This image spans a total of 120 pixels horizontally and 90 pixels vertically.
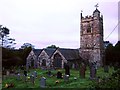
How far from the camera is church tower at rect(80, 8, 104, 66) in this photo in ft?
159

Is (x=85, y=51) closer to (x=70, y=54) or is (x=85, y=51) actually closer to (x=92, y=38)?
(x=92, y=38)

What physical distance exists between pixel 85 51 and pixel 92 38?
10.3 feet

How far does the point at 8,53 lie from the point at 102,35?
70.1 feet

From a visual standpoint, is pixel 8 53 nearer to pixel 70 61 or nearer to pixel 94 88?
pixel 70 61

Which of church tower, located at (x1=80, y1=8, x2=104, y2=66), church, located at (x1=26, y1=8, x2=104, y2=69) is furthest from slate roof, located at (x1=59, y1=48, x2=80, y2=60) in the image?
church tower, located at (x1=80, y1=8, x2=104, y2=66)

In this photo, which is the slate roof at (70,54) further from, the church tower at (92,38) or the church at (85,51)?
the church tower at (92,38)

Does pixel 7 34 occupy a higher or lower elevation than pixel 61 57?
higher

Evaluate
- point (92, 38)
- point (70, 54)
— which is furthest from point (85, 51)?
point (70, 54)

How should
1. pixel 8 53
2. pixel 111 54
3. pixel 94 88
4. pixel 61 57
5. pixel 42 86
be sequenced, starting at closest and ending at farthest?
1. pixel 94 88
2. pixel 42 86
3. pixel 8 53
4. pixel 61 57
5. pixel 111 54

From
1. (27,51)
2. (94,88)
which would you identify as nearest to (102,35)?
(27,51)

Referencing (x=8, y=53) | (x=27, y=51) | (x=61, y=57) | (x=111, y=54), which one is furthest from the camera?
(x=27, y=51)

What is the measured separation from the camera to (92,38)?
1957 inches

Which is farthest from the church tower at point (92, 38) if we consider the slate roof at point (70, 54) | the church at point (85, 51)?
the slate roof at point (70, 54)

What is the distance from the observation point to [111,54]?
169ft
